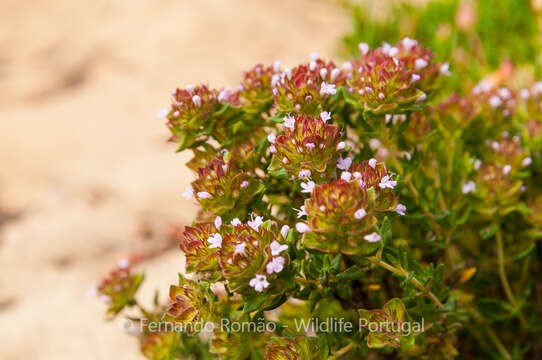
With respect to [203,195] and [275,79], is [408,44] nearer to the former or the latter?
[275,79]

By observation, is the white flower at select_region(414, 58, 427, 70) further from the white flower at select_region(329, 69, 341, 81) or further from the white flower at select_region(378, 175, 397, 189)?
the white flower at select_region(378, 175, 397, 189)

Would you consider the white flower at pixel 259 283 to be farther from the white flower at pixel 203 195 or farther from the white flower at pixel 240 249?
the white flower at pixel 203 195

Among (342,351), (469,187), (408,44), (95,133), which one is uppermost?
(95,133)

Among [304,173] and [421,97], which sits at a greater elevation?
[421,97]

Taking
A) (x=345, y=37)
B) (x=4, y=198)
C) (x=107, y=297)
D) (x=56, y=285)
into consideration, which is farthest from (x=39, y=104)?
(x=107, y=297)

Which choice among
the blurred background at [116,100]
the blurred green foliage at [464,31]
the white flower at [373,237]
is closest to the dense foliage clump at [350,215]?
the white flower at [373,237]

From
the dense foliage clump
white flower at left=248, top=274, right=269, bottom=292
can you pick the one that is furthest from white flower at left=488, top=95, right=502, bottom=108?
white flower at left=248, top=274, right=269, bottom=292

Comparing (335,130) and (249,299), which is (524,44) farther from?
(249,299)

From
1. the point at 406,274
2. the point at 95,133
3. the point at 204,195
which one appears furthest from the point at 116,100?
the point at 406,274
